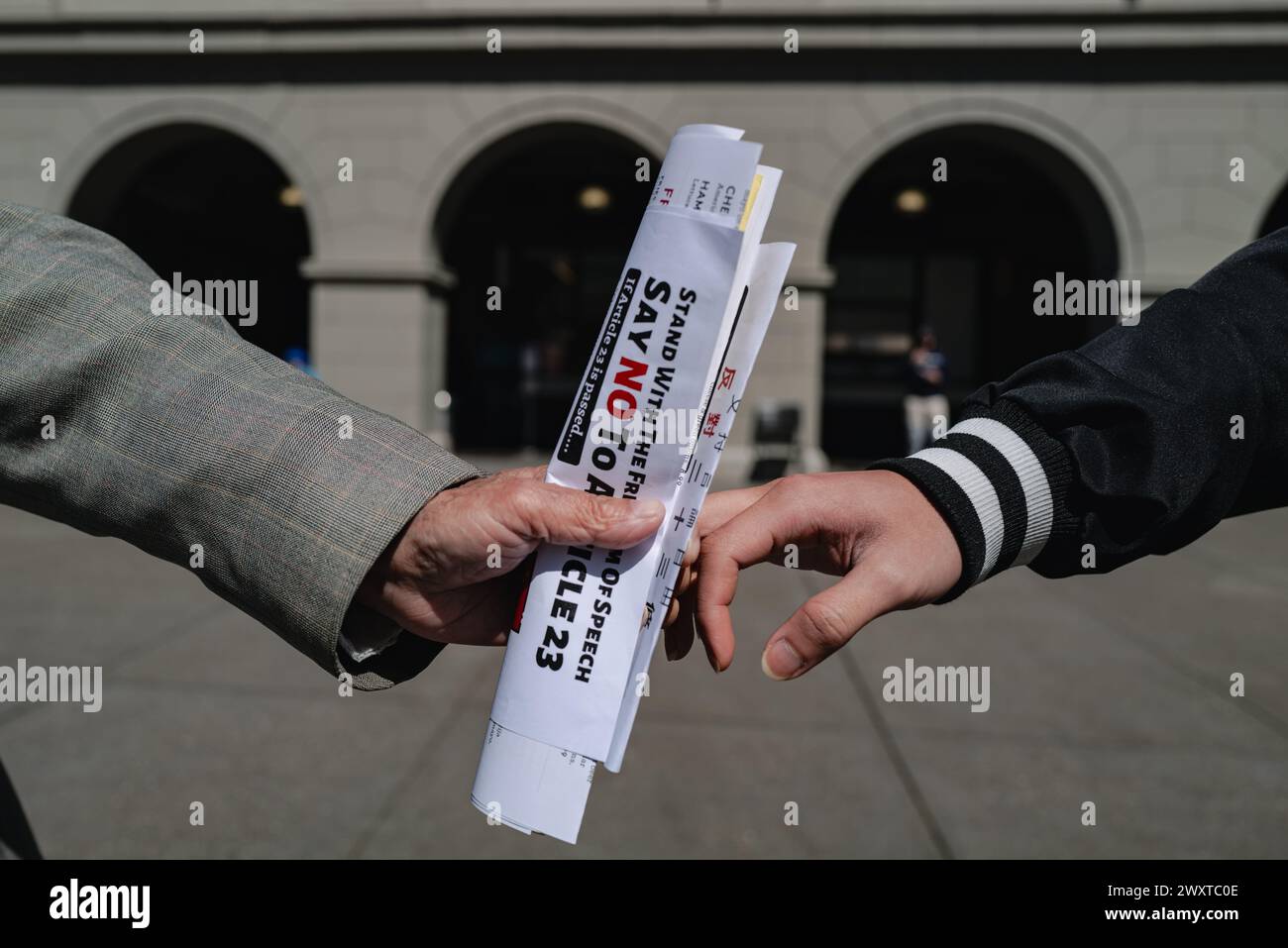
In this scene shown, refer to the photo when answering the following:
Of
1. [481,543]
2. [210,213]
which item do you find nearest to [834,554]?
[481,543]

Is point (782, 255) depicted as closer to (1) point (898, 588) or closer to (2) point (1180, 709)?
(1) point (898, 588)

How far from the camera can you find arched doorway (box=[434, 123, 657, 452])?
16.4 meters

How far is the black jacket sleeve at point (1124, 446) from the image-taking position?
141 cm

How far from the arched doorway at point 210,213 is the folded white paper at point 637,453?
1220 centimetres

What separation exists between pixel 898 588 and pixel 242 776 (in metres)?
2.99

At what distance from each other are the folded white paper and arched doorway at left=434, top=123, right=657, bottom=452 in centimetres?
1478

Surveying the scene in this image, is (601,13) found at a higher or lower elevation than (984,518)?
higher

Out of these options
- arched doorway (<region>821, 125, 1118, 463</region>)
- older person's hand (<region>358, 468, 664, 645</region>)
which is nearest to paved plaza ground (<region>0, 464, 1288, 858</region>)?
older person's hand (<region>358, 468, 664, 645</region>)

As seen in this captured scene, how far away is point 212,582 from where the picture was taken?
140cm

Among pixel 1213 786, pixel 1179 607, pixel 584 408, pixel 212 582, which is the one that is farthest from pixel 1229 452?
pixel 1179 607

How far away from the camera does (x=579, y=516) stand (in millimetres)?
1210

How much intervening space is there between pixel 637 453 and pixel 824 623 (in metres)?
0.37

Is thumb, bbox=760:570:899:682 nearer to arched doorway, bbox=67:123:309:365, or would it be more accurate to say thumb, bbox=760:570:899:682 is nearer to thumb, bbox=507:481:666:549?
thumb, bbox=507:481:666:549

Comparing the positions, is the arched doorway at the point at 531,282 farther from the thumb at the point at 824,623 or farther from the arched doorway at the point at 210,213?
the thumb at the point at 824,623
